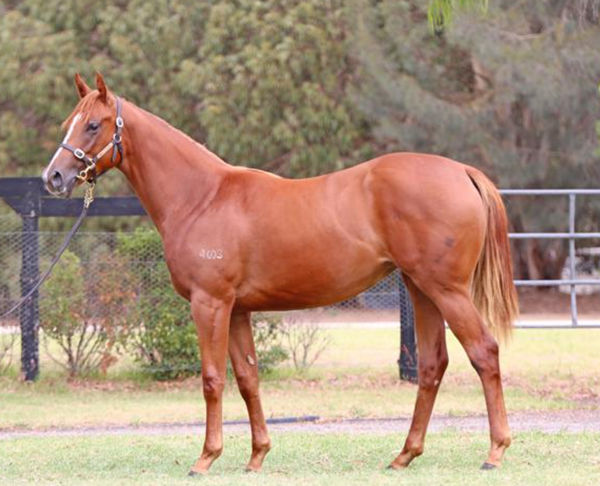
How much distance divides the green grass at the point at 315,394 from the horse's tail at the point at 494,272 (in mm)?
2506

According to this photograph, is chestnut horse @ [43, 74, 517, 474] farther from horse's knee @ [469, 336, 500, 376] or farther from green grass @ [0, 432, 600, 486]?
green grass @ [0, 432, 600, 486]

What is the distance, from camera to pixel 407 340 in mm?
12539

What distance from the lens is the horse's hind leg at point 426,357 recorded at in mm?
7492

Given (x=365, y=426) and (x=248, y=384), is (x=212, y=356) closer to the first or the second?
(x=248, y=384)

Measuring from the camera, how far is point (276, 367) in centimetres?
1305

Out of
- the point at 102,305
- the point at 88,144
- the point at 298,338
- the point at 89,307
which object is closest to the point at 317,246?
the point at 88,144

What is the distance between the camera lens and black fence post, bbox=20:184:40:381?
1227cm

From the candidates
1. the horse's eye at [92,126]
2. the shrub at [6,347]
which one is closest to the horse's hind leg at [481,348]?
the horse's eye at [92,126]

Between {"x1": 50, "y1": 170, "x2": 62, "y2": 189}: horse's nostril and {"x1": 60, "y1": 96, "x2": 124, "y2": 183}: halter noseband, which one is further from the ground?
{"x1": 60, "y1": 96, "x2": 124, "y2": 183}: halter noseband

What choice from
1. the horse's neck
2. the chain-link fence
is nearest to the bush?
the chain-link fence

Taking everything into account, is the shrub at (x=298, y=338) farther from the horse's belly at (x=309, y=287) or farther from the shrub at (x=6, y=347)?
the horse's belly at (x=309, y=287)

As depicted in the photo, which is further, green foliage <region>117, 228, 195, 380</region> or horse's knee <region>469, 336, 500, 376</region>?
green foliage <region>117, 228, 195, 380</region>

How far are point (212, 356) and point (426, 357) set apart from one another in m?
1.46

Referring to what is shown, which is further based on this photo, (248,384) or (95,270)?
(95,270)
